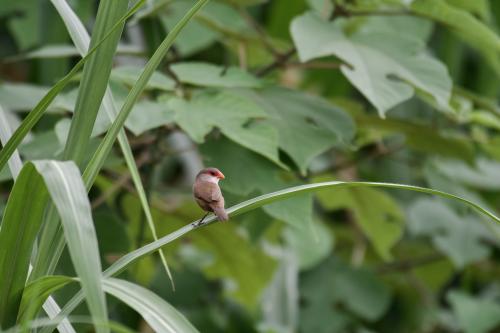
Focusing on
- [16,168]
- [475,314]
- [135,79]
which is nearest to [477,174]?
[475,314]

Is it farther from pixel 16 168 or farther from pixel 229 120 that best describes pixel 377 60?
pixel 16 168

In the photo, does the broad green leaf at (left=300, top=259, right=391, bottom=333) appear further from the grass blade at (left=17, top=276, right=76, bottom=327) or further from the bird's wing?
the grass blade at (left=17, top=276, right=76, bottom=327)

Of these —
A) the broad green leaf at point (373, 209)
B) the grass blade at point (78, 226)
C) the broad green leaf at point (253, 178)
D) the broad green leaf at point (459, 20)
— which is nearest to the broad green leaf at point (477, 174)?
the broad green leaf at point (373, 209)

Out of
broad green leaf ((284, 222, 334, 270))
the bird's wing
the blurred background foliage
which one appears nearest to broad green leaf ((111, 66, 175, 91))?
the blurred background foliage

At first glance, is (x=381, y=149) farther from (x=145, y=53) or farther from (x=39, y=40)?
(x=39, y=40)

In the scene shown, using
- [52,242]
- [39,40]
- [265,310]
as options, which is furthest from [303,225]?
[265,310]

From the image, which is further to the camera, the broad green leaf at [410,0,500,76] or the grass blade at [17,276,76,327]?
the broad green leaf at [410,0,500,76]
